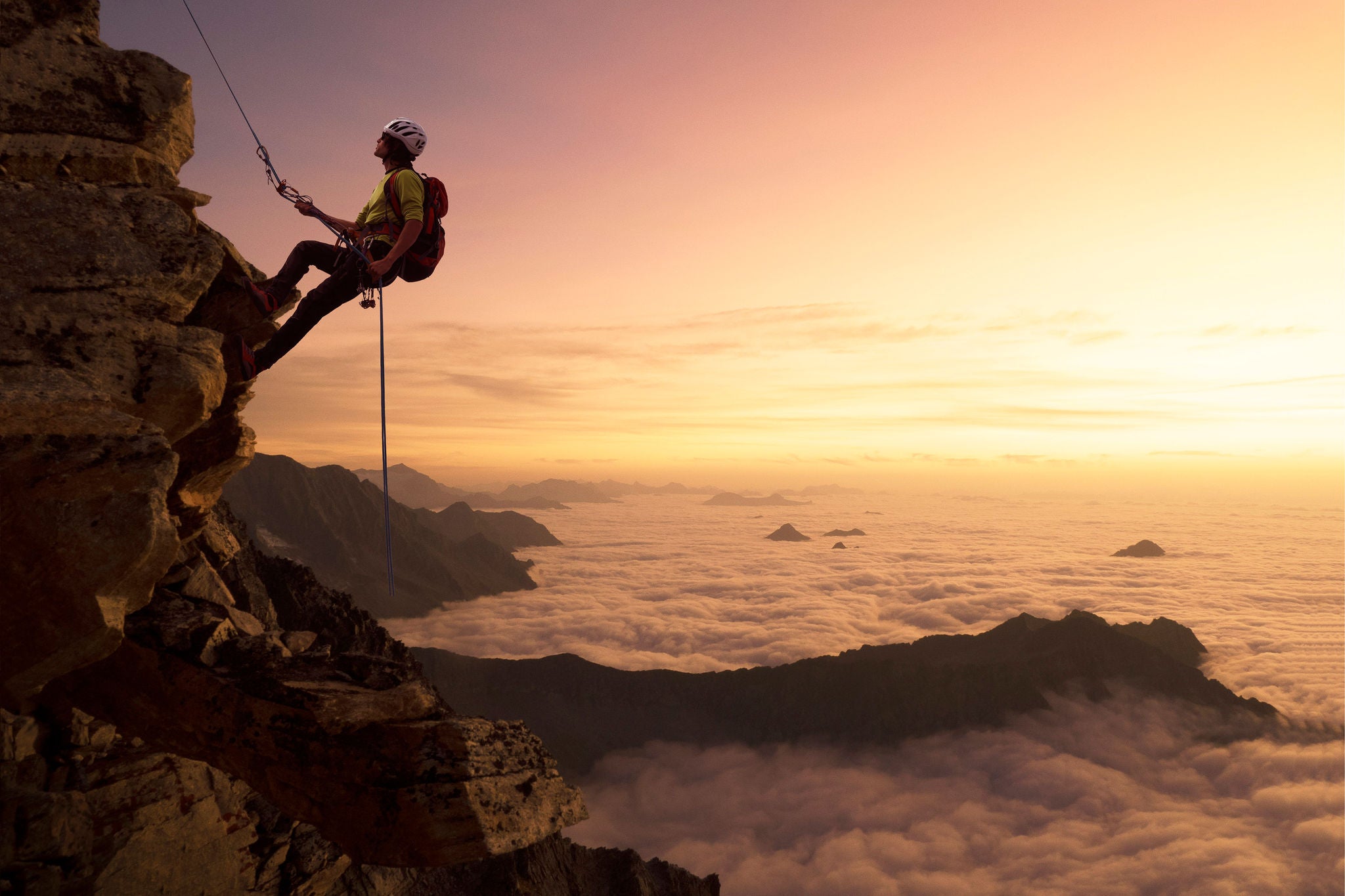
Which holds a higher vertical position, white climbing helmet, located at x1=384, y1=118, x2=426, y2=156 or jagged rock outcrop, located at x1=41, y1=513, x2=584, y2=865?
white climbing helmet, located at x1=384, y1=118, x2=426, y2=156

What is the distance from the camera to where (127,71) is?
8734mm

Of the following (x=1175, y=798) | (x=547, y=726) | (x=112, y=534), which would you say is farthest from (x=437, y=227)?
(x=1175, y=798)

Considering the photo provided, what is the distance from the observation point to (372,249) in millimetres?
10406

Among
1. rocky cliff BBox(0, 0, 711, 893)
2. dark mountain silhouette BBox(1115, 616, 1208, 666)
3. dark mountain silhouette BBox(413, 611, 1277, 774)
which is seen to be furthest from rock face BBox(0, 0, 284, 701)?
dark mountain silhouette BBox(1115, 616, 1208, 666)

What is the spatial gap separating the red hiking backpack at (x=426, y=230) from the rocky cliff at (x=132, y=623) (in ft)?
7.72

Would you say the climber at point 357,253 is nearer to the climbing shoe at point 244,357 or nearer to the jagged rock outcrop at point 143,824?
the climbing shoe at point 244,357

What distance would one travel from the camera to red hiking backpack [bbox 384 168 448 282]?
33.2 ft

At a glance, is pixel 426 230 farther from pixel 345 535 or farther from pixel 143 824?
pixel 345 535

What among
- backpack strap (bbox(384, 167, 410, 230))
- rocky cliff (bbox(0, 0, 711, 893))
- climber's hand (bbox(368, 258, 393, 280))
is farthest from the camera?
backpack strap (bbox(384, 167, 410, 230))

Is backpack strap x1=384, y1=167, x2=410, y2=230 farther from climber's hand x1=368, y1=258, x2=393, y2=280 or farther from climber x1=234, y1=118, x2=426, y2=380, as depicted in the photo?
climber's hand x1=368, y1=258, x2=393, y2=280

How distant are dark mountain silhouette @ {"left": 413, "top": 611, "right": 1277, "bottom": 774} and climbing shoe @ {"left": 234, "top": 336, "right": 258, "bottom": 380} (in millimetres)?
114615

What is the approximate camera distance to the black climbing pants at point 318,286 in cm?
1041

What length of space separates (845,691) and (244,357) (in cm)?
13237

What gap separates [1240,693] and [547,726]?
137 metres
